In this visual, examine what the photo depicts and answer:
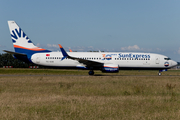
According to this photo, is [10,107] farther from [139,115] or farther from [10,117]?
[139,115]

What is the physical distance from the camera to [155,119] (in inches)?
334

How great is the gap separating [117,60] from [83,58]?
19.8 ft

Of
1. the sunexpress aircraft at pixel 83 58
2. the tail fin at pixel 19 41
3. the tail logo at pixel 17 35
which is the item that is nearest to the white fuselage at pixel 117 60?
the sunexpress aircraft at pixel 83 58

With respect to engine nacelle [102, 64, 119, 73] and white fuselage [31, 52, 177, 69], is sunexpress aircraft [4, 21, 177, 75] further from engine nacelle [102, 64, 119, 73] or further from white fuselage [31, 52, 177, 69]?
engine nacelle [102, 64, 119, 73]

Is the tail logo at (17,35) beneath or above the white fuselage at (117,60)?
above

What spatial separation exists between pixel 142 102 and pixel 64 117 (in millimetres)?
5259

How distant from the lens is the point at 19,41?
3862 cm

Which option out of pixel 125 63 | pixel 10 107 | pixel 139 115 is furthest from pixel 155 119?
pixel 125 63

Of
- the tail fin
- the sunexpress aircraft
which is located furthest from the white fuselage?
the tail fin

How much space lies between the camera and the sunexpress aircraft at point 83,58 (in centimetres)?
3694

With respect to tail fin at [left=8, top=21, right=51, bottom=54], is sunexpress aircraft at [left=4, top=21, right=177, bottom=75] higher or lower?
lower

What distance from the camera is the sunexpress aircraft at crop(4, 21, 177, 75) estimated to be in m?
36.9

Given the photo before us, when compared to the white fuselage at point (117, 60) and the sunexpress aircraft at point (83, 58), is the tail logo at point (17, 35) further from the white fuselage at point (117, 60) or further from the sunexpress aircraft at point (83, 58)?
the white fuselage at point (117, 60)

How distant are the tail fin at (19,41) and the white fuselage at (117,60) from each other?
64.7 inches
